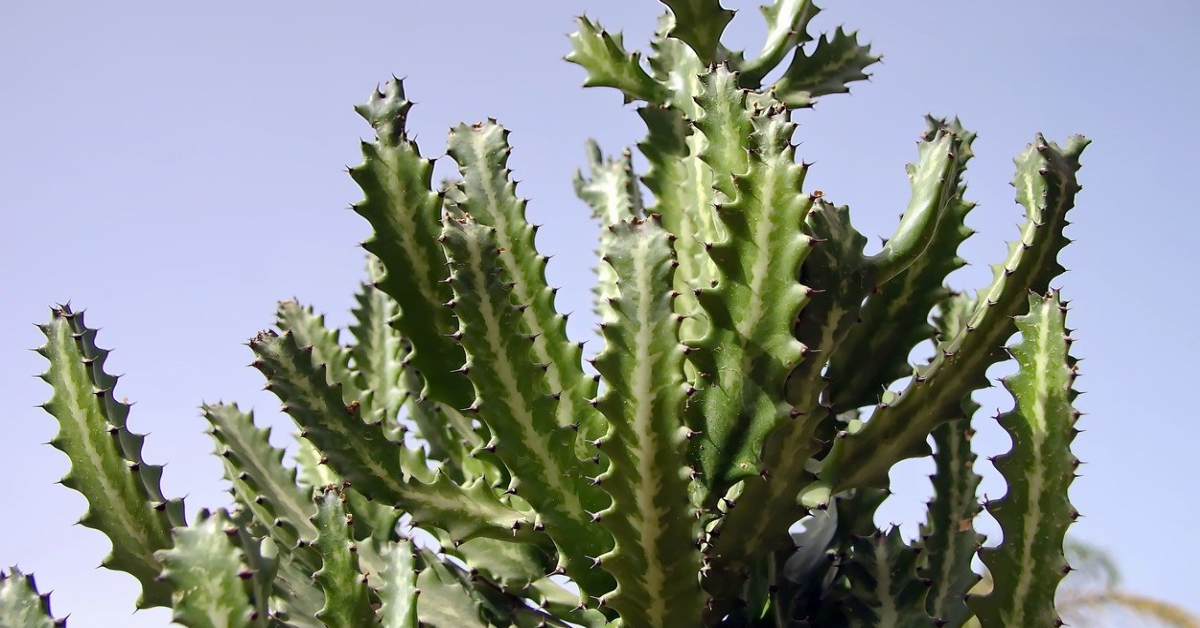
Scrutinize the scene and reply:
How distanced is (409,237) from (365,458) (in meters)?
0.52

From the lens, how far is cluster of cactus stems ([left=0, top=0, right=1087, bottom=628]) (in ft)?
6.86

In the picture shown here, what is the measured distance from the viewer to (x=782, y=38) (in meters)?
3.16

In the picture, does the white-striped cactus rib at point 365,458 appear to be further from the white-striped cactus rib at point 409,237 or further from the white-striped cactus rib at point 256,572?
the white-striped cactus rib at point 256,572

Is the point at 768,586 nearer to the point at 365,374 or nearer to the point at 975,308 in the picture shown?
the point at 975,308

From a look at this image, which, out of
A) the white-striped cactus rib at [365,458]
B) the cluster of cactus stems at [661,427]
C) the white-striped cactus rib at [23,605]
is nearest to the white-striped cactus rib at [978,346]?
the cluster of cactus stems at [661,427]

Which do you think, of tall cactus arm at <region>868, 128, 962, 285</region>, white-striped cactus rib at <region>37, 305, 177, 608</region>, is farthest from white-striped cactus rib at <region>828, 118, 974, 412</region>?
white-striped cactus rib at <region>37, 305, 177, 608</region>

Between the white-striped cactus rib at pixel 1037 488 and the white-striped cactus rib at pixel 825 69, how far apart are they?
42.3 inches

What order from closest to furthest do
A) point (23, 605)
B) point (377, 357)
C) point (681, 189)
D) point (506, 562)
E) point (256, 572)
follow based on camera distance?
point (256, 572) → point (23, 605) → point (506, 562) → point (681, 189) → point (377, 357)

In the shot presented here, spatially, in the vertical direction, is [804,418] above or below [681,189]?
below

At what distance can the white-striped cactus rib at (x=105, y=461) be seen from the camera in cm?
235

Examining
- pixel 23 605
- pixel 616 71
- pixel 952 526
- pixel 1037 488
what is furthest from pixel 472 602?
pixel 616 71

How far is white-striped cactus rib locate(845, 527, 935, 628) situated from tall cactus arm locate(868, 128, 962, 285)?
2.21 ft

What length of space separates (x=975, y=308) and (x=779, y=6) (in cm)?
119

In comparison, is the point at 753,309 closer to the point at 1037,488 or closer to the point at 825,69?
the point at 1037,488
